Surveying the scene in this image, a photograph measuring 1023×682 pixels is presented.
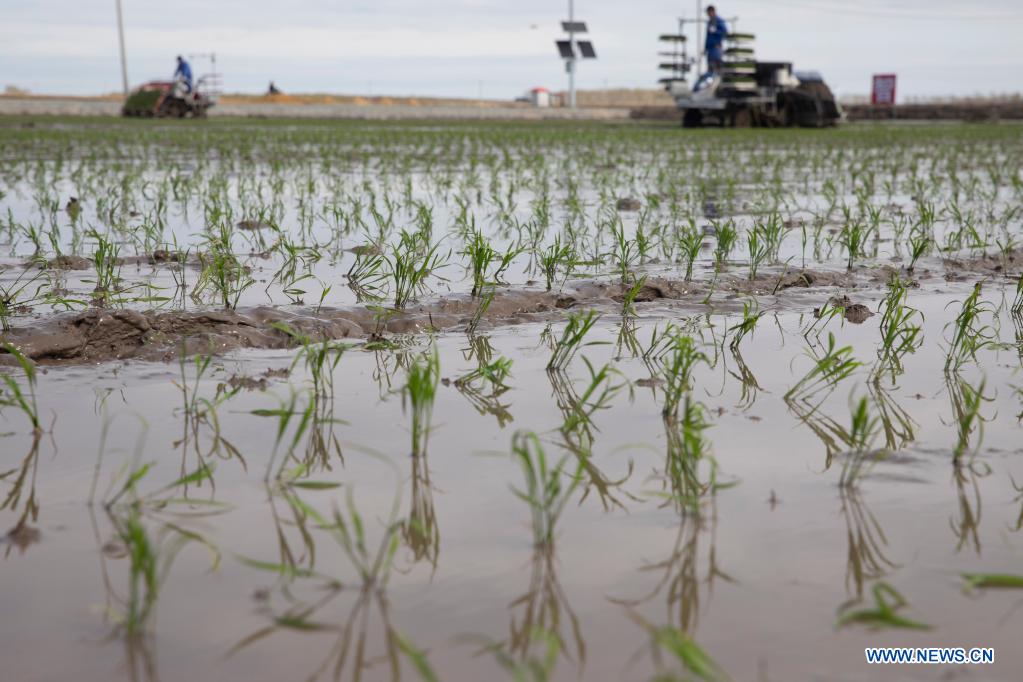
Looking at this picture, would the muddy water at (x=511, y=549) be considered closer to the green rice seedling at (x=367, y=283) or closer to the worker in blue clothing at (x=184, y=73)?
the green rice seedling at (x=367, y=283)

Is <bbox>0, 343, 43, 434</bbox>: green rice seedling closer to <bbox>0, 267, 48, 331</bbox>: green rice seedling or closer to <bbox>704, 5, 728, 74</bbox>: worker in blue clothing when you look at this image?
<bbox>0, 267, 48, 331</bbox>: green rice seedling

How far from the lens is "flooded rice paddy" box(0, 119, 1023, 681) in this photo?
1845 millimetres

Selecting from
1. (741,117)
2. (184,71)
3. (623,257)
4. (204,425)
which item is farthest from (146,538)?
(184,71)

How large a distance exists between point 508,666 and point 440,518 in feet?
2.42

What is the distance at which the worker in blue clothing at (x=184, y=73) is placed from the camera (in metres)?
35.1

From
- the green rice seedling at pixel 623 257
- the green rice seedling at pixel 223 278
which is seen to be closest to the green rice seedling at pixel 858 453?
the green rice seedling at pixel 623 257

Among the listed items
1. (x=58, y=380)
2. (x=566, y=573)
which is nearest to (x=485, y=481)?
(x=566, y=573)

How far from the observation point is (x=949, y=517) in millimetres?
2385

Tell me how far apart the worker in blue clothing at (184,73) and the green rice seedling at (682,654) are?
36.7 m

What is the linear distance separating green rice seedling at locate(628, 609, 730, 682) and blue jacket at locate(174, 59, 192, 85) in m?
36.7

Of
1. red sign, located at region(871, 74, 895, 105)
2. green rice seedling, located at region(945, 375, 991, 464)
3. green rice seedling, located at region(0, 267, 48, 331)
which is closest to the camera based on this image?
green rice seedling, located at region(945, 375, 991, 464)

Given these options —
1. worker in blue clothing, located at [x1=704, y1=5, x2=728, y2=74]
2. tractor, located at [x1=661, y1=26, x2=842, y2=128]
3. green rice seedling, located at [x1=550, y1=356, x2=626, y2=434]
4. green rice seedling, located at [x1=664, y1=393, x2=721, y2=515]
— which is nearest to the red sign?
tractor, located at [x1=661, y1=26, x2=842, y2=128]

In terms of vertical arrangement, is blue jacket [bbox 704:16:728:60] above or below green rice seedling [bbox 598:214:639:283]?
above

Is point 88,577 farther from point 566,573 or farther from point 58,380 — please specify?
point 58,380
